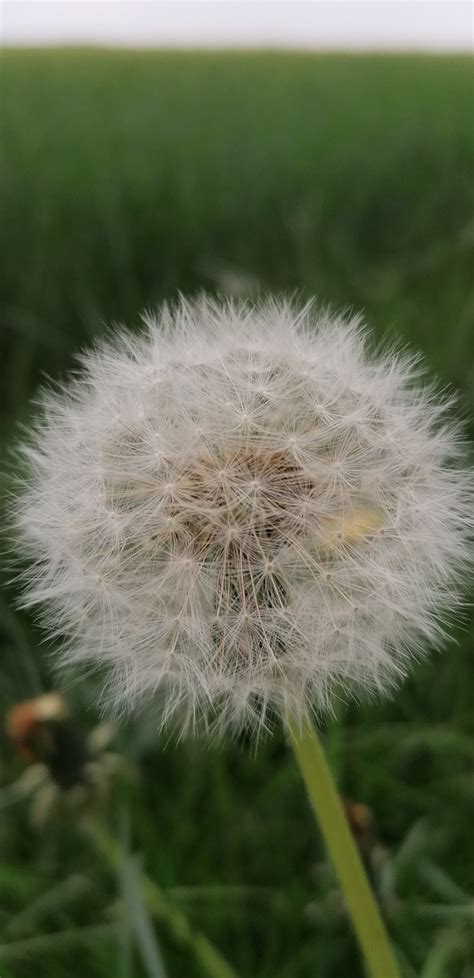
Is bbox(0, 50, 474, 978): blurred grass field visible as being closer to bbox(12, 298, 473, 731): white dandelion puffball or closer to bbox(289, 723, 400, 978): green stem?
bbox(289, 723, 400, 978): green stem

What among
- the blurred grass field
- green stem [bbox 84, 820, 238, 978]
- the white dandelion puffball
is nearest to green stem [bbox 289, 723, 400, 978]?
the white dandelion puffball

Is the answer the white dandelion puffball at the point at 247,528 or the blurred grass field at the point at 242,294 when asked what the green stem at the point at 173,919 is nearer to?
the blurred grass field at the point at 242,294

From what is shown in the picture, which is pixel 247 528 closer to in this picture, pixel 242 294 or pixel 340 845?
pixel 340 845

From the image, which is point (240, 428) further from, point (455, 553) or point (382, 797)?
point (382, 797)

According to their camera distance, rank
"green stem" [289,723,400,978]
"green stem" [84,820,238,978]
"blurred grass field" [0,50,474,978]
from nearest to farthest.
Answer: "green stem" [289,723,400,978] < "green stem" [84,820,238,978] < "blurred grass field" [0,50,474,978]

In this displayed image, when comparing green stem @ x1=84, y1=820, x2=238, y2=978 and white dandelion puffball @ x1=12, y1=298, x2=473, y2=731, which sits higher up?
white dandelion puffball @ x1=12, y1=298, x2=473, y2=731

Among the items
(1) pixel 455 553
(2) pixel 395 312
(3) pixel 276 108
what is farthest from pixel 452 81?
(1) pixel 455 553

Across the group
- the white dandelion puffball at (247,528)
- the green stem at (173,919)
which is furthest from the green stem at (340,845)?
the green stem at (173,919)
